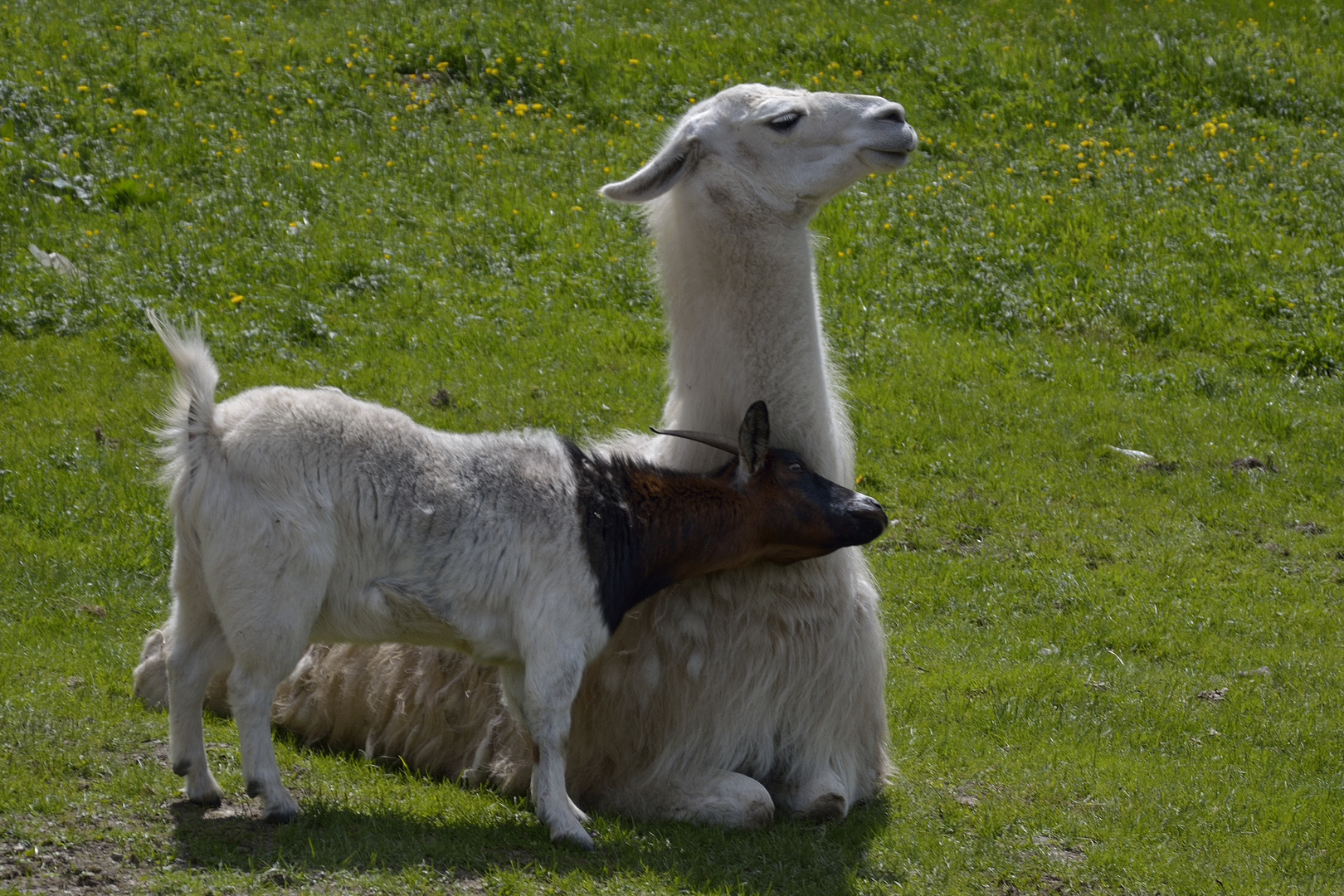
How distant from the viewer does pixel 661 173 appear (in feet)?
17.7

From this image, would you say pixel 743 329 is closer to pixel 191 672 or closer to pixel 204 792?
pixel 191 672

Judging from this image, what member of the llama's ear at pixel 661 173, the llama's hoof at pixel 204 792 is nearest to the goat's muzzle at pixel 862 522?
the llama's ear at pixel 661 173

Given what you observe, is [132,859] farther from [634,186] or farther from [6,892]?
[634,186]

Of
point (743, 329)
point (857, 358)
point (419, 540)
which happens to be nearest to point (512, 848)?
point (419, 540)

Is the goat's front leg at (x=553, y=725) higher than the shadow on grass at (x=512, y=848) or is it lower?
higher

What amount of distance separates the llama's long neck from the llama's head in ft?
0.29

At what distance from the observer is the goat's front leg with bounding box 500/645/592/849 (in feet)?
15.6

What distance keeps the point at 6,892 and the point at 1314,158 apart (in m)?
14.5

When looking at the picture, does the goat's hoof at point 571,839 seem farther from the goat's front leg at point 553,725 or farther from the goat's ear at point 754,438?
the goat's ear at point 754,438

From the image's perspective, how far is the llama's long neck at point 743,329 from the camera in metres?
5.44

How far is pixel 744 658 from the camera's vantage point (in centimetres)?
539

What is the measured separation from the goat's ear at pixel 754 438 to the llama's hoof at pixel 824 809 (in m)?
1.17

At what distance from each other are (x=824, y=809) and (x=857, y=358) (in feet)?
21.7

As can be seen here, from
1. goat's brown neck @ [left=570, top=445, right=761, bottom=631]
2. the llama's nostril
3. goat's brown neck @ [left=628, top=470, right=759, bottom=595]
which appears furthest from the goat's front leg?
the llama's nostril
